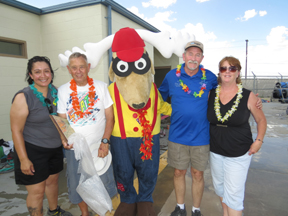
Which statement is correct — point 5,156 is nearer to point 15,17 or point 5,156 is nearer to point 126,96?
point 15,17

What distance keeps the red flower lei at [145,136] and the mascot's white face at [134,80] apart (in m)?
0.16

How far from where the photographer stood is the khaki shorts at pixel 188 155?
2.08m

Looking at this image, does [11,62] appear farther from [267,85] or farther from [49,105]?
[267,85]

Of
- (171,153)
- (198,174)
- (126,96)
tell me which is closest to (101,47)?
(126,96)

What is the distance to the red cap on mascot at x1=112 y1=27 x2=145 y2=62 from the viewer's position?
1850mm

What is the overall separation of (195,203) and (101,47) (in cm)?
204

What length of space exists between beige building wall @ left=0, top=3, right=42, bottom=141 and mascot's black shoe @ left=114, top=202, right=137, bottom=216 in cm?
391

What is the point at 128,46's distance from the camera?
188cm

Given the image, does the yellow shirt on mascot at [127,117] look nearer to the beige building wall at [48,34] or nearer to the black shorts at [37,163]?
the black shorts at [37,163]

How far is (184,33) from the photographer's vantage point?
2213 mm

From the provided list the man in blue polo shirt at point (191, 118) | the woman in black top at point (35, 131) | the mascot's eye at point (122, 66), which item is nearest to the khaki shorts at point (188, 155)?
the man in blue polo shirt at point (191, 118)

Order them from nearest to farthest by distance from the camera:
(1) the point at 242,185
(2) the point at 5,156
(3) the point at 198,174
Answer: (1) the point at 242,185 → (3) the point at 198,174 → (2) the point at 5,156

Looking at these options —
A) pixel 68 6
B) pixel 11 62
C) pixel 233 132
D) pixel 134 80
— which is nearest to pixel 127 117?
pixel 134 80

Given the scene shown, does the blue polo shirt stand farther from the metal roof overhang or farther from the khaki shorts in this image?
the metal roof overhang
